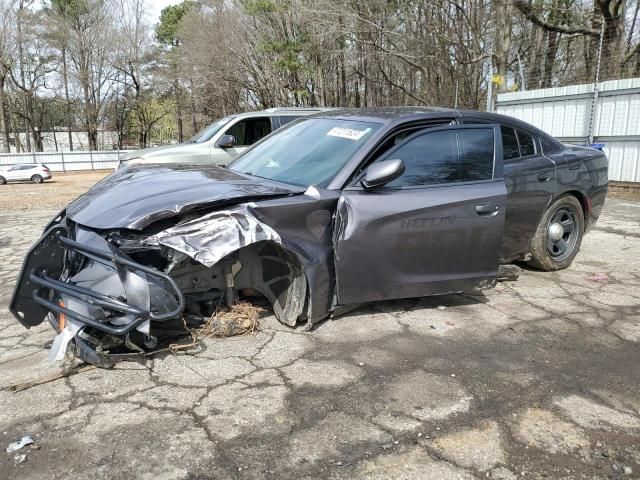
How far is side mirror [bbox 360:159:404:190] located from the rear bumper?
1.46 metres

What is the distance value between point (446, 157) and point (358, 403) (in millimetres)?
2120

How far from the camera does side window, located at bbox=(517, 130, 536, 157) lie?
4.98 m

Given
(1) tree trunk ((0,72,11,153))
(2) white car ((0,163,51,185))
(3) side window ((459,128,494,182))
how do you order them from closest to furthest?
(3) side window ((459,128,494,182)), (2) white car ((0,163,51,185)), (1) tree trunk ((0,72,11,153))

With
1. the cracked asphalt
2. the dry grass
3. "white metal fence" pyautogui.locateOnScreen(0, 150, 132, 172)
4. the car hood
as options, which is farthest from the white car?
the dry grass

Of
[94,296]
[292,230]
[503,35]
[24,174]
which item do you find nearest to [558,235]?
[292,230]

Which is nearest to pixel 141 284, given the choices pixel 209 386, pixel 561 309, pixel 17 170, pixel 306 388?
pixel 209 386

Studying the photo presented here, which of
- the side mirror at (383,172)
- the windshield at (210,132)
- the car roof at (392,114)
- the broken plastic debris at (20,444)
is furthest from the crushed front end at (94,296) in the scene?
the windshield at (210,132)

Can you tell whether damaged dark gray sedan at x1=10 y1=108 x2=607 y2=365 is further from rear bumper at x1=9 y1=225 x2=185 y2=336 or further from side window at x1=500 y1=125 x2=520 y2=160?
side window at x1=500 y1=125 x2=520 y2=160

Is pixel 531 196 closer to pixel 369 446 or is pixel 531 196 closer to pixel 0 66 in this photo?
pixel 369 446

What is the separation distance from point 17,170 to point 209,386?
25.3 meters

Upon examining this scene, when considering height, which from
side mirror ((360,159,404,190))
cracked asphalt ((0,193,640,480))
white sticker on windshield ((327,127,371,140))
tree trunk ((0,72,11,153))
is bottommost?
cracked asphalt ((0,193,640,480))

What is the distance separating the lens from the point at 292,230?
133 inches

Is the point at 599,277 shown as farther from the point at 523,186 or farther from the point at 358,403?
the point at 358,403

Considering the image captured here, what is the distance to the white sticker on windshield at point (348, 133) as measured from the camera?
3926 millimetres
